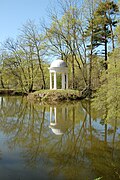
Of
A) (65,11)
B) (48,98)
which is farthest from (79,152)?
(65,11)

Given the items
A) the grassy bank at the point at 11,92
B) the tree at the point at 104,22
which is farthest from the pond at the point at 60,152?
the grassy bank at the point at 11,92

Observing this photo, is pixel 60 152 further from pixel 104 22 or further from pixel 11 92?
pixel 11 92

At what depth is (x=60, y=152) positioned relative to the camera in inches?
239

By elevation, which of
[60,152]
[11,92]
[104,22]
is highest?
[104,22]

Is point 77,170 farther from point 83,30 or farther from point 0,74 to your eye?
point 0,74

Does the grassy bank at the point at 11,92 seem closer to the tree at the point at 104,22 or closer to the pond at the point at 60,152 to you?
the tree at the point at 104,22

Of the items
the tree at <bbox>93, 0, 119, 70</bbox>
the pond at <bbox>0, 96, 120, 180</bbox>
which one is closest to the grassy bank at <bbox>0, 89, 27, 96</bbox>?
the tree at <bbox>93, 0, 119, 70</bbox>

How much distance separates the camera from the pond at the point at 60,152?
455cm

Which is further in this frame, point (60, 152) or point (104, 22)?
point (104, 22)

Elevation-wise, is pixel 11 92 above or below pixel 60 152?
above

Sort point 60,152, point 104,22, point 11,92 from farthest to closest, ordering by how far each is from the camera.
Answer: point 11,92
point 104,22
point 60,152

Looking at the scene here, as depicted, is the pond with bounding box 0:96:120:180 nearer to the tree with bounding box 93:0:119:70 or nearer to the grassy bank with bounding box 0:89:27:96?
the tree with bounding box 93:0:119:70

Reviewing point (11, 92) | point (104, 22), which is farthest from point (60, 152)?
point (11, 92)

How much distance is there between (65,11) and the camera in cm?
2516
